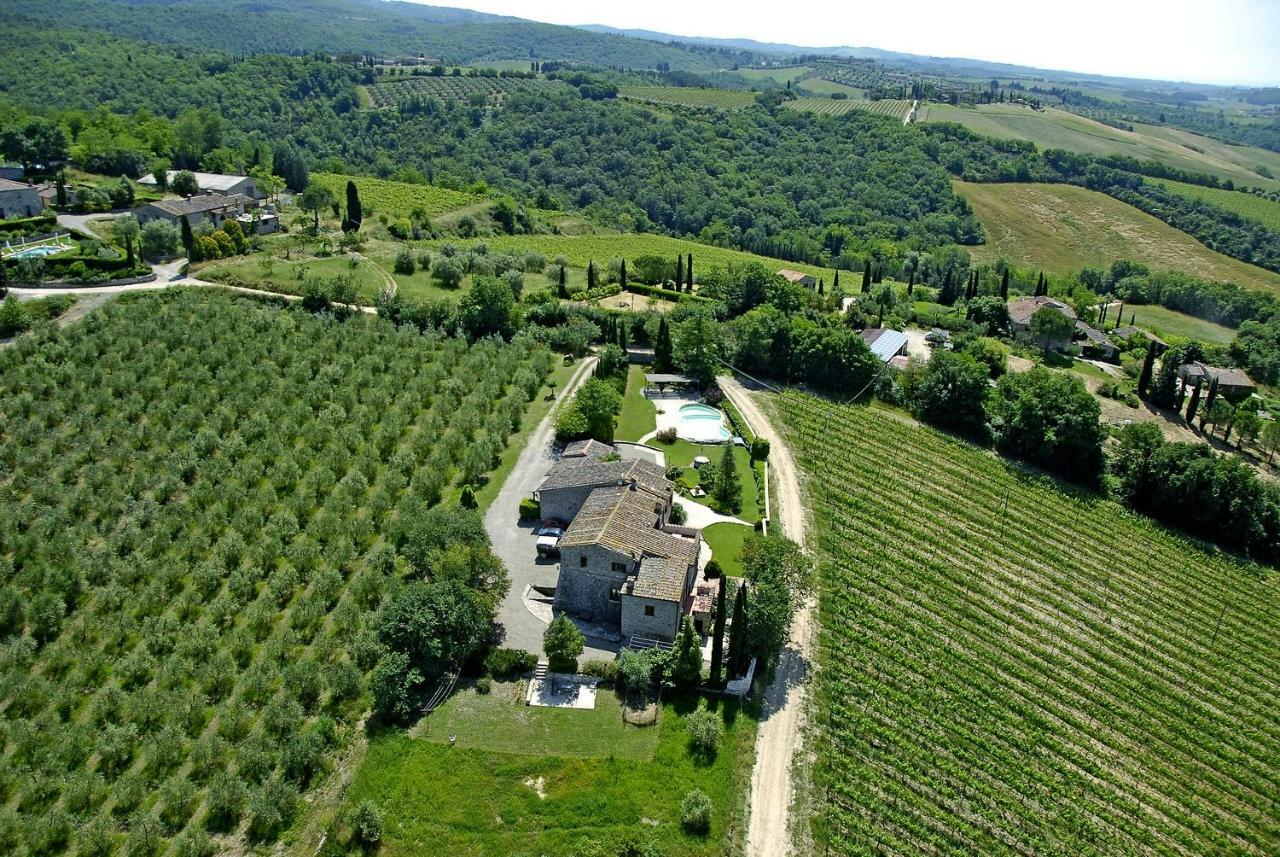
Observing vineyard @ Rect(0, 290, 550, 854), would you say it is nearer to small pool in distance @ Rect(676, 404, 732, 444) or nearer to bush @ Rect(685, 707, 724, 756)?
small pool in distance @ Rect(676, 404, 732, 444)

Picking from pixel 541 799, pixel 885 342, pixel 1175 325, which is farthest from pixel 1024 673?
pixel 1175 325

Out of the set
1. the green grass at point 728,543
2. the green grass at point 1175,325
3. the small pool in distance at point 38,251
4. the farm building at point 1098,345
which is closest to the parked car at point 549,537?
the green grass at point 728,543

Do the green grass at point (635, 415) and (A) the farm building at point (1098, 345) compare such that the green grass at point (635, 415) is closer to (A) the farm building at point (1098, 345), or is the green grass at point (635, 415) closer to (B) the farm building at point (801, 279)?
(B) the farm building at point (801, 279)

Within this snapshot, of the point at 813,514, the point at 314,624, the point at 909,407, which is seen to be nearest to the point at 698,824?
the point at 314,624

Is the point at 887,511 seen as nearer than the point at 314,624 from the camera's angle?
No

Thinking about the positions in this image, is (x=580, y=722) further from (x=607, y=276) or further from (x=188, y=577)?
(x=607, y=276)

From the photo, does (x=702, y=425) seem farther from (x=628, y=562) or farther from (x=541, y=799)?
(x=541, y=799)
